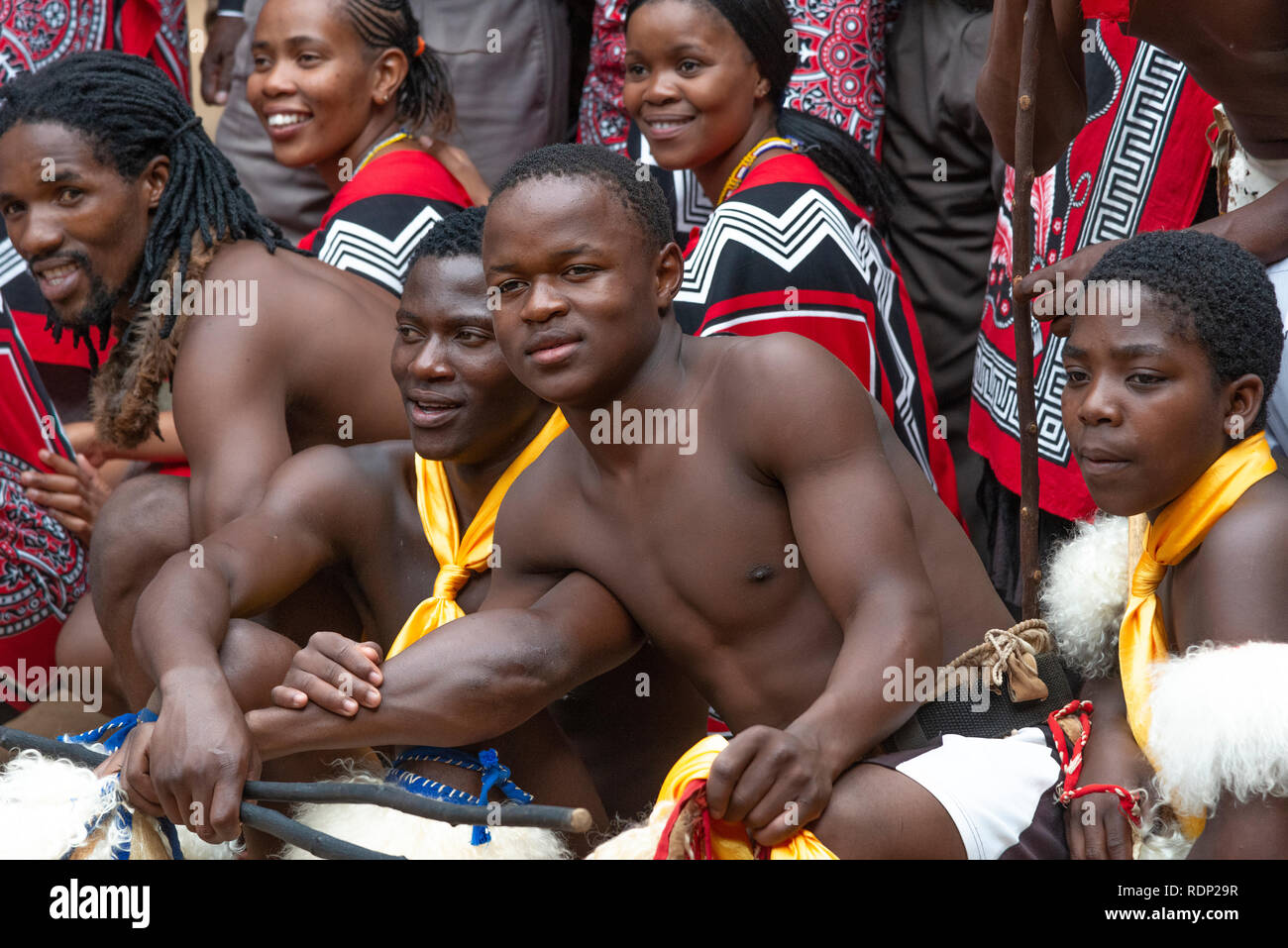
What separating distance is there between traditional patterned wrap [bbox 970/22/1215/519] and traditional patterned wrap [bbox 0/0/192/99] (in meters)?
2.45

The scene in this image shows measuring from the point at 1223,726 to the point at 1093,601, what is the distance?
0.51 metres

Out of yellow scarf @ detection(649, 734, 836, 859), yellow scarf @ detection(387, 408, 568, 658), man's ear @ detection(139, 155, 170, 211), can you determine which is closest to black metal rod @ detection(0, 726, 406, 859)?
yellow scarf @ detection(649, 734, 836, 859)

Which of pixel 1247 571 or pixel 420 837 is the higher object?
pixel 1247 571

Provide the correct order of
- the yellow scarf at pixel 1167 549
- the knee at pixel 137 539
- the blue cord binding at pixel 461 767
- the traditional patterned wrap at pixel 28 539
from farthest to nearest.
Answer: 1. the traditional patterned wrap at pixel 28 539
2. the knee at pixel 137 539
3. the blue cord binding at pixel 461 767
4. the yellow scarf at pixel 1167 549

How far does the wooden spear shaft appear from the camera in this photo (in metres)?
2.53

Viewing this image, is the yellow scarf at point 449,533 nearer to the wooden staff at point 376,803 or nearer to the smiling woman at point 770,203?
the wooden staff at point 376,803

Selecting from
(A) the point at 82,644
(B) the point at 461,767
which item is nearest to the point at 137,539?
(A) the point at 82,644

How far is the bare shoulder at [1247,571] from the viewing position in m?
2.10

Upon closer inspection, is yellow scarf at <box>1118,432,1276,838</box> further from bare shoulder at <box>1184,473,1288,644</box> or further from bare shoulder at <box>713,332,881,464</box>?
bare shoulder at <box>713,332,881,464</box>

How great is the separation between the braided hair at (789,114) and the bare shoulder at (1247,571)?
1.85 meters

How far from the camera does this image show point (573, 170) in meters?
2.42

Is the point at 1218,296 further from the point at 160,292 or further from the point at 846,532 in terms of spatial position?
the point at 160,292

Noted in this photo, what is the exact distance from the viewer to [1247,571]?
2.12m

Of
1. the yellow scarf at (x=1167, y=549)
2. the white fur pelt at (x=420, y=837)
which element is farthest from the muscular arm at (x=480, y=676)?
the yellow scarf at (x=1167, y=549)
